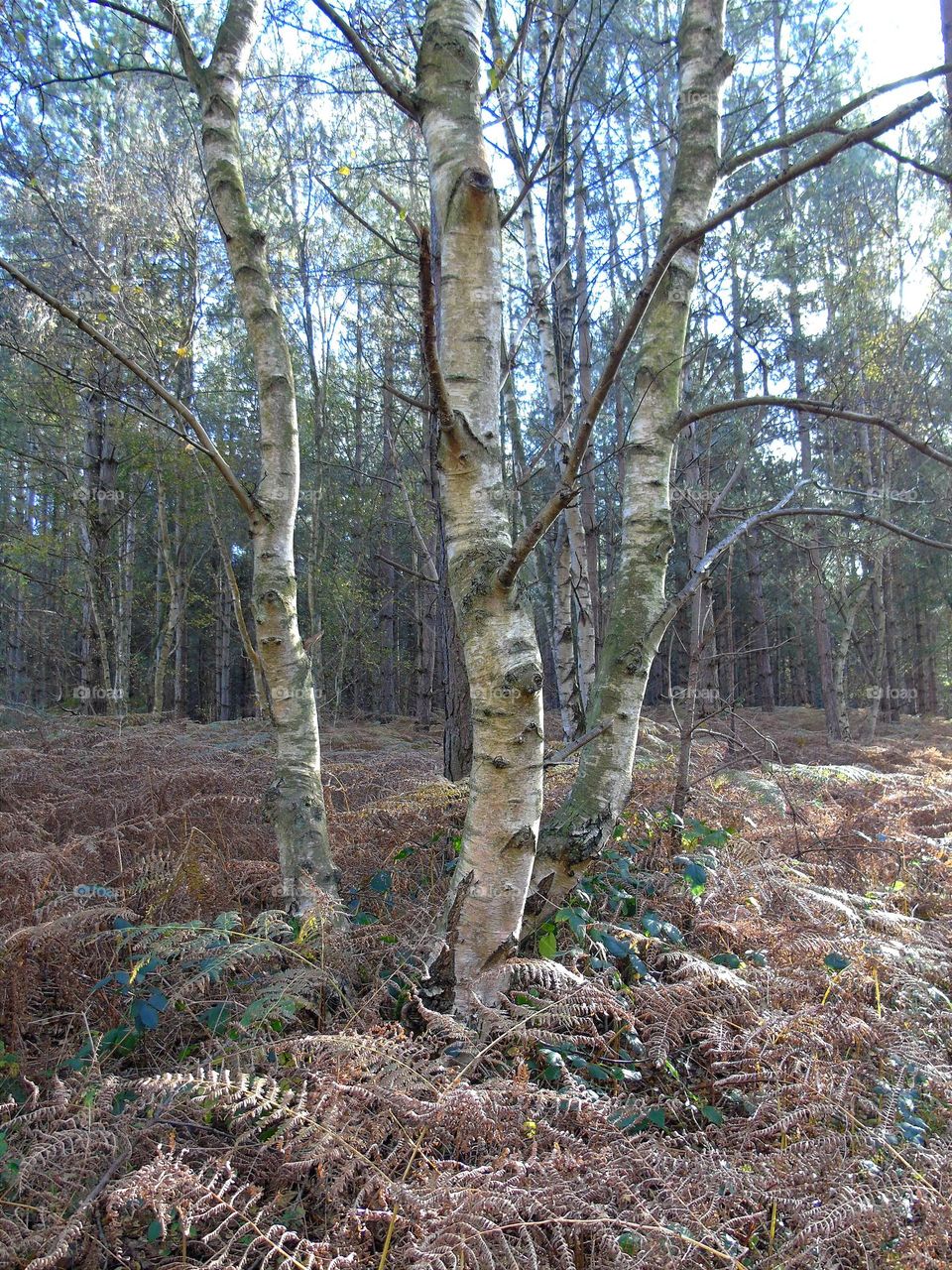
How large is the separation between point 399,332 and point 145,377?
9.77 metres

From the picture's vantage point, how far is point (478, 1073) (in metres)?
1.94

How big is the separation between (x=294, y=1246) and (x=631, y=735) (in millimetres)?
1864

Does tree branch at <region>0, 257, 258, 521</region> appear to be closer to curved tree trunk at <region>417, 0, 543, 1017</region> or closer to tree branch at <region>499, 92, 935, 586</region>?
curved tree trunk at <region>417, 0, 543, 1017</region>

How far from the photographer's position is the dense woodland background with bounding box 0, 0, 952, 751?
6.03m

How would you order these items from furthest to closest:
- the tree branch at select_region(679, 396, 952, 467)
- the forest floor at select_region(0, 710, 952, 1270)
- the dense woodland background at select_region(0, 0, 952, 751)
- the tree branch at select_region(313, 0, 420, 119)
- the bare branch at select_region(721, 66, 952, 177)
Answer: the dense woodland background at select_region(0, 0, 952, 751), the tree branch at select_region(679, 396, 952, 467), the tree branch at select_region(313, 0, 420, 119), the bare branch at select_region(721, 66, 952, 177), the forest floor at select_region(0, 710, 952, 1270)

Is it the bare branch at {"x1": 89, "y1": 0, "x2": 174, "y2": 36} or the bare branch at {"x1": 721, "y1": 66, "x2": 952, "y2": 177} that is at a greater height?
the bare branch at {"x1": 89, "y1": 0, "x2": 174, "y2": 36}

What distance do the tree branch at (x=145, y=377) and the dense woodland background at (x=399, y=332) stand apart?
93cm

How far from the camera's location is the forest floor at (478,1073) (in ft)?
4.84

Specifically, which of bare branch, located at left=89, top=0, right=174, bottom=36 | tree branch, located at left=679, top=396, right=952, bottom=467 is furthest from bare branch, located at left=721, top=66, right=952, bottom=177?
bare branch, located at left=89, top=0, right=174, bottom=36

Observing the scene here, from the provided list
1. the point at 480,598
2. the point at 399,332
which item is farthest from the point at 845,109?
the point at 399,332

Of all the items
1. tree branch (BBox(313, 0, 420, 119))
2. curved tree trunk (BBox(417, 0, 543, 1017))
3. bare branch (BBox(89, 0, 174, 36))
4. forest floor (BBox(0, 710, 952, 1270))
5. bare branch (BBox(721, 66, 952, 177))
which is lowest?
forest floor (BBox(0, 710, 952, 1270))

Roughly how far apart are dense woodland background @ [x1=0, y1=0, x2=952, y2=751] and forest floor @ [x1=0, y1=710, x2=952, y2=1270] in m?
1.47

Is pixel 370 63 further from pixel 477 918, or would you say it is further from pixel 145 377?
pixel 477 918

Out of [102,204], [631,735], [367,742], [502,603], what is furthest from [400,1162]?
[102,204]
